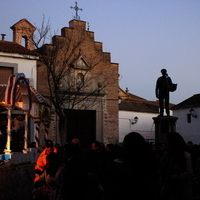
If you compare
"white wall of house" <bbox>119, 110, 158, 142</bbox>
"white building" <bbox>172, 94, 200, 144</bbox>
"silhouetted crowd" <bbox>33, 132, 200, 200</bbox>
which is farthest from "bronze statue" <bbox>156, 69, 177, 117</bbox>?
"white building" <bbox>172, 94, 200, 144</bbox>

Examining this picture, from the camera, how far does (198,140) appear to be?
31969mm

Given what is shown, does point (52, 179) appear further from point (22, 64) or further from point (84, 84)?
point (84, 84)

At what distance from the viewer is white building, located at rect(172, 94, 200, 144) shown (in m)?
32.0

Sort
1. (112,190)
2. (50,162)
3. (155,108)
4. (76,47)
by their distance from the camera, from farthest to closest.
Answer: (155,108) → (76,47) → (50,162) → (112,190)

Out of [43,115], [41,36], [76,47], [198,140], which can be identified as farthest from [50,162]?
[198,140]

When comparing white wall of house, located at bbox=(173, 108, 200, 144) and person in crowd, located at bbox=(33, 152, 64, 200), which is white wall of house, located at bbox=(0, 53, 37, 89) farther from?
white wall of house, located at bbox=(173, 108, 200, 144)

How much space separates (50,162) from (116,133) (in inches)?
729

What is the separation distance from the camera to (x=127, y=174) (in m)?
3.88

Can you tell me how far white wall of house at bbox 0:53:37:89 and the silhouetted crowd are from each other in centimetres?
1422

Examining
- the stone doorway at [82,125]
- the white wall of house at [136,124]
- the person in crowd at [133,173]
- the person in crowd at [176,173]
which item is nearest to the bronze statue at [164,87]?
the person in crowd at [176,173]

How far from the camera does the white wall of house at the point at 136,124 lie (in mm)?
31203

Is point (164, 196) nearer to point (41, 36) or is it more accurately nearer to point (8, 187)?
point (8, 187)

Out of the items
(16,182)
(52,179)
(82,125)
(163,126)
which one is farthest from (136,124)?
(52,179)

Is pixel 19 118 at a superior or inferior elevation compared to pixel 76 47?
inferior
